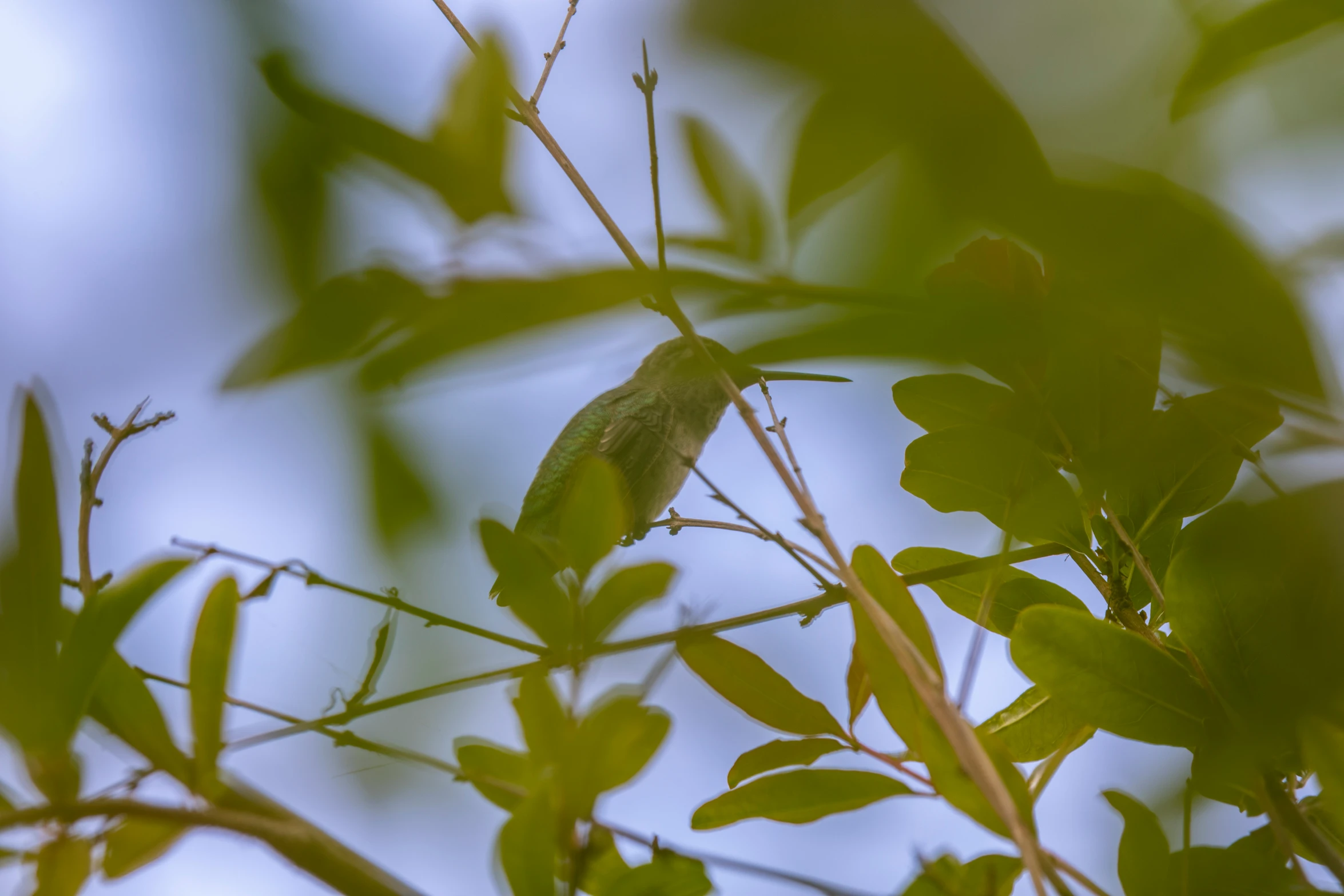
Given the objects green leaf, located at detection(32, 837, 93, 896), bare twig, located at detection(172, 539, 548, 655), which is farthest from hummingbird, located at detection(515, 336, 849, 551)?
green leaf, located at detection(32, 837, 93, 896)

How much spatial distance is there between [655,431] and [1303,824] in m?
1.75

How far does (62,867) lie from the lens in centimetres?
Answer: 39

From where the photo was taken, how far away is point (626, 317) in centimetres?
25

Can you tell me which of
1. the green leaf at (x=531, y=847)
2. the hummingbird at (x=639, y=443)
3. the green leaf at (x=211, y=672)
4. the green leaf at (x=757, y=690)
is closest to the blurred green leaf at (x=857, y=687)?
the green leaf at (x=757, y=690)

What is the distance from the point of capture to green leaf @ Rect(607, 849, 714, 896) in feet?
1.49

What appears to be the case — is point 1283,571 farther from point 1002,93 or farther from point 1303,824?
point 1002,93

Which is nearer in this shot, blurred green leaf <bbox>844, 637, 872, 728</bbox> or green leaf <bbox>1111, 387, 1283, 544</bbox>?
green leaf <bbox>1111, 387, 1283, 544</bbox>

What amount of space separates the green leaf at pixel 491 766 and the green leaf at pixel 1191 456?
37 cm

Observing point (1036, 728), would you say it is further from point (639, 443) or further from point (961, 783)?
point (639, 443)

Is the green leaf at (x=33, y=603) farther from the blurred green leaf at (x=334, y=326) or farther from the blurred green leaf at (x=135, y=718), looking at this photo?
the blurred green leaf at (x=334, y=326)

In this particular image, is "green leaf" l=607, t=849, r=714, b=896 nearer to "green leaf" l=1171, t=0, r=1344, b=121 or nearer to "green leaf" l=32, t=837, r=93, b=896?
"green leaf" l=32, t=837, r=93, b=896

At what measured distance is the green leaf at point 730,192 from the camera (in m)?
0.33

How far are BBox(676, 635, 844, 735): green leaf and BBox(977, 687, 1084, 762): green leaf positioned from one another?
156 mm

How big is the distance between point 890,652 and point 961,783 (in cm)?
8
